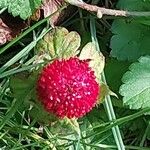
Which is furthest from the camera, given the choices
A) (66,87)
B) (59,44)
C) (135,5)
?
(135,5)

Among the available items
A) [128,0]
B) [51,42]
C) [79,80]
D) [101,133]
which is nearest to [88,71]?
[79,80]

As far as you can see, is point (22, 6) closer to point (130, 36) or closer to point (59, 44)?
point (59, 44)

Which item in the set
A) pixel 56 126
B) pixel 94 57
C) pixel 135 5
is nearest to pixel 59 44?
pixel 94 57

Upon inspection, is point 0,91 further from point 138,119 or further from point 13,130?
point 138,119

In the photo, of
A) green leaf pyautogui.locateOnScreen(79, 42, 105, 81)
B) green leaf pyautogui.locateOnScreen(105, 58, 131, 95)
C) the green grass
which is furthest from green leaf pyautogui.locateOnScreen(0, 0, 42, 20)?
green leaf pyautogui.locateOnScreen(105, 58, 131, 95)

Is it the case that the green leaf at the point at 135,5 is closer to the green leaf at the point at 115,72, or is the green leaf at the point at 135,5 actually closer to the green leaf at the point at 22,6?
the green leaf at the point at 115,72

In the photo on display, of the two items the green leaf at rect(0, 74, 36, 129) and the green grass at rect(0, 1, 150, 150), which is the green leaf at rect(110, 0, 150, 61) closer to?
the green grass at rect(0, 1, 150, 150)
